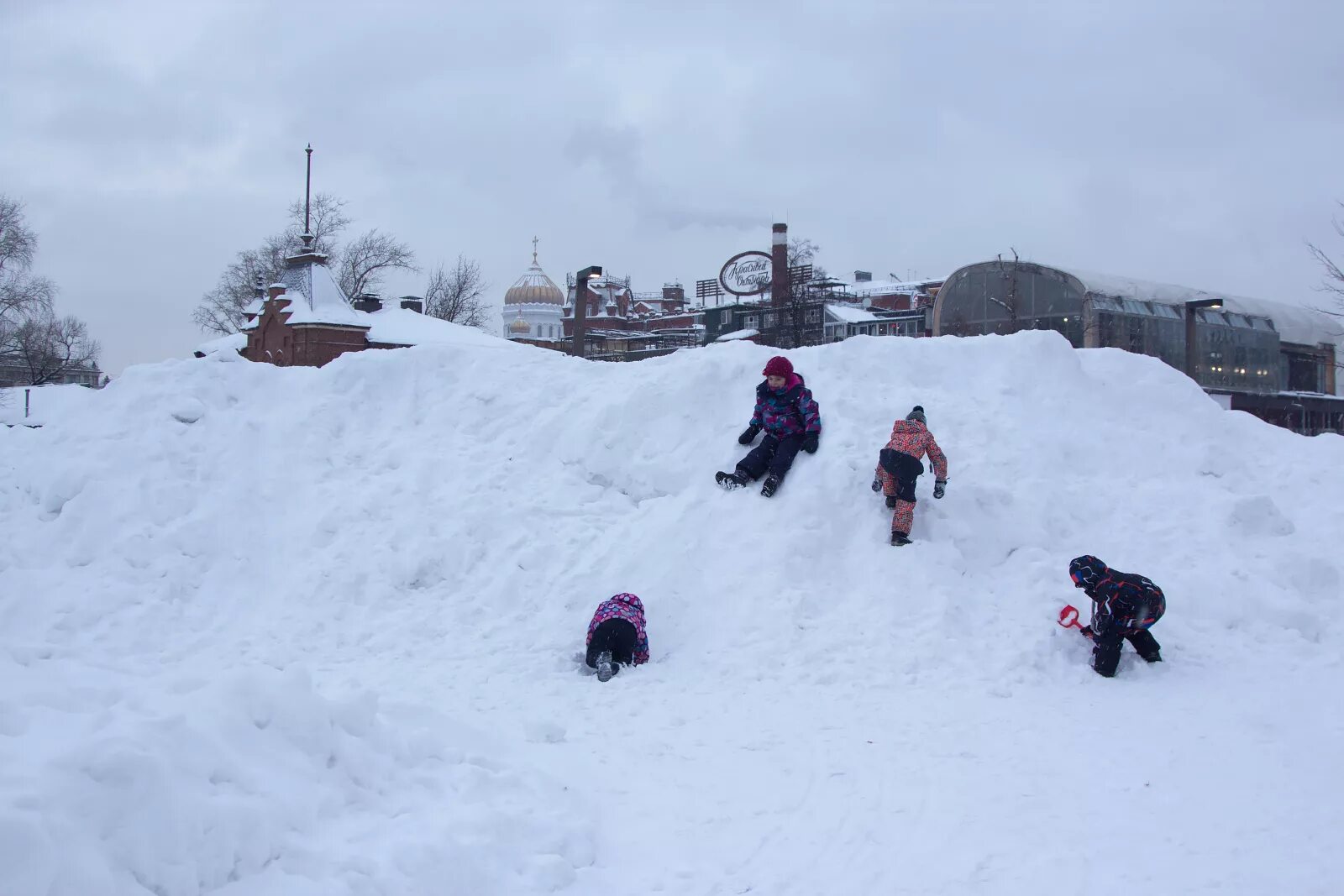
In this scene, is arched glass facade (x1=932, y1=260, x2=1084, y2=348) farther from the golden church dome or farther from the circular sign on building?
the golden church dome

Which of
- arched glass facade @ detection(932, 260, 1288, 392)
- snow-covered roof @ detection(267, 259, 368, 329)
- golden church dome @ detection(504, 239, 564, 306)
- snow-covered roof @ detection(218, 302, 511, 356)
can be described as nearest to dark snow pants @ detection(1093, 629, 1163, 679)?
arched glass facade @ detection(932, 260, 1288, 392)

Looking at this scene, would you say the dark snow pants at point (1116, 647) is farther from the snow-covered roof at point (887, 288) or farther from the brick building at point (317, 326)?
the snow-covered roof at point (887, 288)

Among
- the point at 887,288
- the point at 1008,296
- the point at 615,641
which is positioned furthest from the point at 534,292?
the point at 615,641

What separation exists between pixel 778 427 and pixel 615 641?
3.36 metres

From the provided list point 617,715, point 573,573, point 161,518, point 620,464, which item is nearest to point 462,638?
point 573,573

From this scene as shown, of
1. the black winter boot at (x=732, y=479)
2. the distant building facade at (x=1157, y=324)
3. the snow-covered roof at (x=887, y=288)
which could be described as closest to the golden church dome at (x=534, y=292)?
the snow-covered roof at (x=887, y=288)

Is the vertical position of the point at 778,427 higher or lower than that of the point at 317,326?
lower

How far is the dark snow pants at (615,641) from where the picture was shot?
764 cm

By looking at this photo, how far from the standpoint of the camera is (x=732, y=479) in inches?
386

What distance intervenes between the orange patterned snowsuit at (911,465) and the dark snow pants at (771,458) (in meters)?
1.01

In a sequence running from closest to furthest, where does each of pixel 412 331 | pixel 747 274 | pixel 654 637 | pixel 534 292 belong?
1. pixel 654 637
2. pixel 412 331
3. pixel 747 274
4. pixel 534 292

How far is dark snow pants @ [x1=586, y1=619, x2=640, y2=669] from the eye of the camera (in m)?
7.64

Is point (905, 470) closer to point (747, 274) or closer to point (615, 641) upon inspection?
point (615, 641)

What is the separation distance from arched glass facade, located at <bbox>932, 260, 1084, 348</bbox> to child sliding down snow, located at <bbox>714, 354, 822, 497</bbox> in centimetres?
2303
